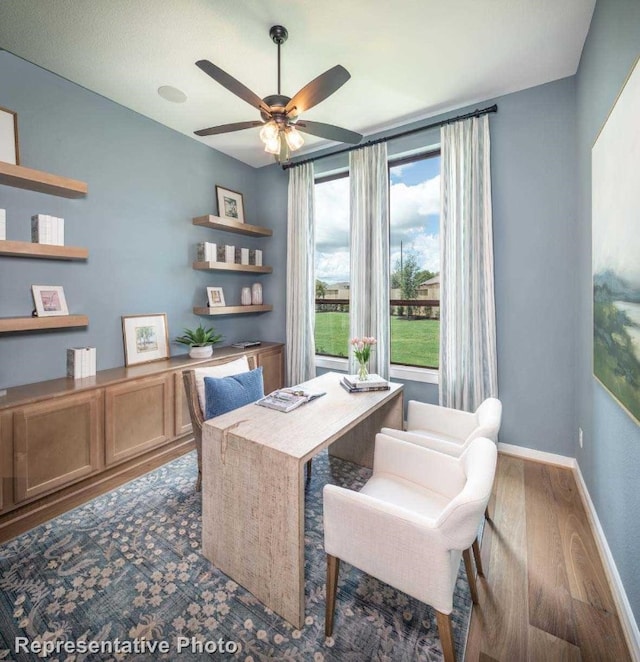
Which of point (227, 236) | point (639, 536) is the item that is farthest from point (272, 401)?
point (227, 236)

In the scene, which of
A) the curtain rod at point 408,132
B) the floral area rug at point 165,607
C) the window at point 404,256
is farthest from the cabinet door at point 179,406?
the curtain rod at point 408,132

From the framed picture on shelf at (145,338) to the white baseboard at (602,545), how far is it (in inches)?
134

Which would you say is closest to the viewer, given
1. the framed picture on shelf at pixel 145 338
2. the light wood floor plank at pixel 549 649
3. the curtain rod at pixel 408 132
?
the light wood floor plank at pixel 549 649

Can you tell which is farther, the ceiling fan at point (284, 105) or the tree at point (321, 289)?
the tree at point (321, 289)

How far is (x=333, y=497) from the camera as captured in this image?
1.33 meters

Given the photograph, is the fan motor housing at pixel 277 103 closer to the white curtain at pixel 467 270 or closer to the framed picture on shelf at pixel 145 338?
the white curtain at pixel 467 270

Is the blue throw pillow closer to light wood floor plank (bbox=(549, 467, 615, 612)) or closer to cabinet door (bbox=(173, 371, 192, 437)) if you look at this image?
cabinet door (bbox=(173, 371, 192, 437))

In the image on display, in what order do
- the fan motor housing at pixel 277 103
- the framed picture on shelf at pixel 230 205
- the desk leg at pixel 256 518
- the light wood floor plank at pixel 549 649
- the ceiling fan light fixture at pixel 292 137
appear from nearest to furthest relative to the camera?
the light wood floor plank at pixel 549 649
the desk leg at pixel 256 518
the fan motor housing at pixel 277 103
the ceiling fan light fixture at pixel 292 137
the framed picture on shelf at pixel 230 205

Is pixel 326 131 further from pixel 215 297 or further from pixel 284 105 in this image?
pixel 215 297

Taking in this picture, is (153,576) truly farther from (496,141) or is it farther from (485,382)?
(496,141)

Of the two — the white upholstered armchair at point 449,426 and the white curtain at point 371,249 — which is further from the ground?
the white curtain at point 371,249

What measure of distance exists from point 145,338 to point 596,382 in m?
3.62

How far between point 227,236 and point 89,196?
151 cm

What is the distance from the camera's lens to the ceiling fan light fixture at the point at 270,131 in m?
2.00
